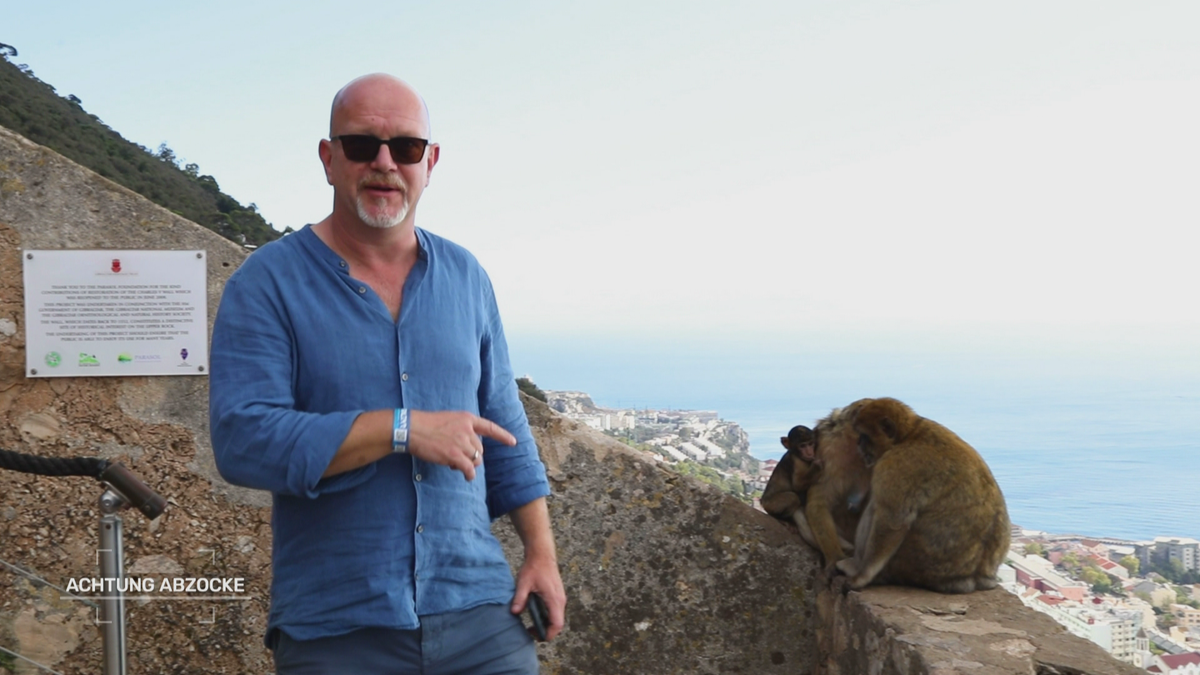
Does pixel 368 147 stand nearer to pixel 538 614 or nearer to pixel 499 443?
pixel 499 443

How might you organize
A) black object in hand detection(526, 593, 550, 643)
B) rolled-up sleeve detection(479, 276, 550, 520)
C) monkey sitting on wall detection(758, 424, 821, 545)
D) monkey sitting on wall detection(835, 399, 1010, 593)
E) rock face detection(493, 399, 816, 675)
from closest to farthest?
black object in hand detection(526, 593, 550, 643)
rolled-up sleeve detection(479, 276, 550, 520)
monkey sitting on wall detection(835, 399, 1010, 593)
rock face detection(493, 399, 816, 675)
monkey sitting on wall detection(758, 424, 821, 545)

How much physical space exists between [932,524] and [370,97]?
94.0 inches

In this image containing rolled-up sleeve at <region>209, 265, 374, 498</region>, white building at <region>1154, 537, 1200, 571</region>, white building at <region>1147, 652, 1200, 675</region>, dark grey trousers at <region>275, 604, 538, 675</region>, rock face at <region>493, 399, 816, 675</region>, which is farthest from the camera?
white building at <region>1154, 537, 1200, 571</region>

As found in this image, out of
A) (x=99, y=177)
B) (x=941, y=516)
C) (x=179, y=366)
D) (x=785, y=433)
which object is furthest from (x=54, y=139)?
(x=941, y=516)

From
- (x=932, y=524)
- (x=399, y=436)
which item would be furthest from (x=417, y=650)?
(x=932, y=524)

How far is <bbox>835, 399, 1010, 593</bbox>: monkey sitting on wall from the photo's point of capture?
3291 millimetres

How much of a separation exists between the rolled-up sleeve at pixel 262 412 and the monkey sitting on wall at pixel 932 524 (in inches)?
84.7

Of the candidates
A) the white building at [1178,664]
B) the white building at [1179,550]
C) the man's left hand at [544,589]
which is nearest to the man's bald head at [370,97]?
the man's left hand at [544,589]

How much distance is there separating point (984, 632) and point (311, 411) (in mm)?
2139

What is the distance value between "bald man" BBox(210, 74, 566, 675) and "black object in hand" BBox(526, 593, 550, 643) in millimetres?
16

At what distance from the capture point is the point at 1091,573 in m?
4.28

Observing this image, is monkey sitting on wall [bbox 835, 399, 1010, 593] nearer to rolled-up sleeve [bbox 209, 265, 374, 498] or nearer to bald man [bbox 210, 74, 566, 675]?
bald man [bbox 210, 74, 566, 675]

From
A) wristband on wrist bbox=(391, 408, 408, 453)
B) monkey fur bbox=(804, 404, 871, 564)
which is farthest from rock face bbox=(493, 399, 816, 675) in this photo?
wristband on wrist bbox=(391, 408, 408, 453)

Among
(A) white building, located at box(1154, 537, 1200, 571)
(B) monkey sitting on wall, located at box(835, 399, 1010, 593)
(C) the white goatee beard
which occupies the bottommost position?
(A) white building, located at box(1154, 537, 1200, 571)
